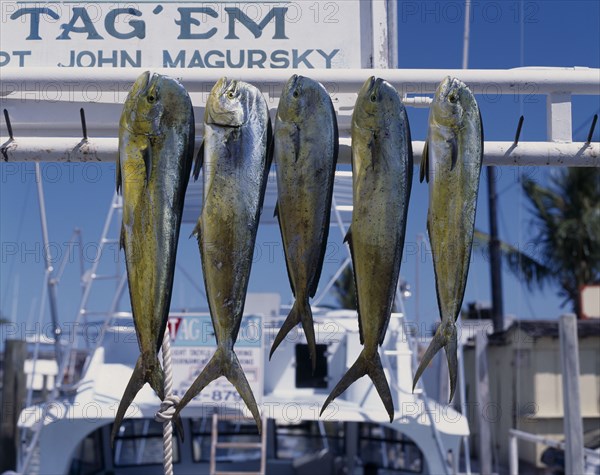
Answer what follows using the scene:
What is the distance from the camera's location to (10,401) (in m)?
12.9

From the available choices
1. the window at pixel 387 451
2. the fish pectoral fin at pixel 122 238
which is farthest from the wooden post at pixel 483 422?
the fish pectoral fin at pixel 122 238

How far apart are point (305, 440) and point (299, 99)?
8.98 m

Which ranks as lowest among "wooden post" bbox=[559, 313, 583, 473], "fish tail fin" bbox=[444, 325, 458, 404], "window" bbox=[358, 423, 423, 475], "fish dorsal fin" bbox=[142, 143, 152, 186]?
"window" bbox=[358, 423, 423, 475]

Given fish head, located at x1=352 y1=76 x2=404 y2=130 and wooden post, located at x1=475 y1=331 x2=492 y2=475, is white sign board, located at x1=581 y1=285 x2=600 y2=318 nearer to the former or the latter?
wooden post, located at x1=475 y1=331 x2=492 y2=475

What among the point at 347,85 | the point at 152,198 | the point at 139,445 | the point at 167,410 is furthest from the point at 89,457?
the point at 152,198

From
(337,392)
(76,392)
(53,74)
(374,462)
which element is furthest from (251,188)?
(374,462)

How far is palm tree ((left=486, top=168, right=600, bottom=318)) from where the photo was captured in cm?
2505

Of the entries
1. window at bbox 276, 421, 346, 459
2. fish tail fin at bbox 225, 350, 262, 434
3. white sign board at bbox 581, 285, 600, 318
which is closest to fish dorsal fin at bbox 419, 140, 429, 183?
fish tail fin at bbox 225, 350, 262, 434

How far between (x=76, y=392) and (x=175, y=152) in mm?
7008

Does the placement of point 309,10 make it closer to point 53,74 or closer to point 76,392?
point 53,74

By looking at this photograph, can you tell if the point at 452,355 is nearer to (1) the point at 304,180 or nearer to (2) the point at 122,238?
(1) the point at 304,180

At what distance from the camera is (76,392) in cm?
862

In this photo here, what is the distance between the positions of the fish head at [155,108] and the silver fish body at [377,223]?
49 cm

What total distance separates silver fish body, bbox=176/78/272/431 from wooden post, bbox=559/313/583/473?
23.8 ft
